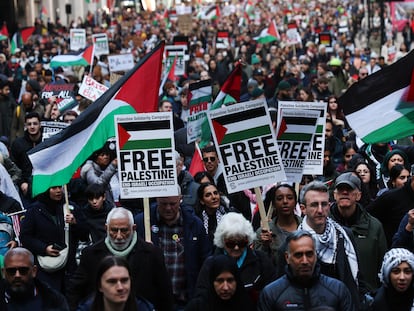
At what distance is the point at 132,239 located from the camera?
728cm

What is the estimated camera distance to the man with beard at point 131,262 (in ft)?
23.6

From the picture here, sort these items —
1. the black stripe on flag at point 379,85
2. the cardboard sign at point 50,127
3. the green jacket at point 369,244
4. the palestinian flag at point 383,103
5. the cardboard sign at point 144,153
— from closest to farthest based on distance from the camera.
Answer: the green jacket at point 369,244
the cardboard sign at point 144,153
the palestinian flag at point 383,103
the black stripe on flag at point 379,85
the cardboard sign at point 50,127

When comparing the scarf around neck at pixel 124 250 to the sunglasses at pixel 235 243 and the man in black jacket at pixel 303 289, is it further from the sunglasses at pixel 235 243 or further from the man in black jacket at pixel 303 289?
the man in black jacket at pixel 303 289

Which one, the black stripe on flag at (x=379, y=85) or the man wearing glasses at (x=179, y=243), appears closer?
the man wearing glasses at (x=179, y=243)

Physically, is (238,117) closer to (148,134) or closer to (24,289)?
(148,134)

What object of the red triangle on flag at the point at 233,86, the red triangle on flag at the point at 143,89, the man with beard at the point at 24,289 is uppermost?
the red triangle on flag at the point at 233,86

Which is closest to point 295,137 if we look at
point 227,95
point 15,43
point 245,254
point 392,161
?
point 392,161

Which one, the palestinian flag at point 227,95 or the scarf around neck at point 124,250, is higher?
the palestinian flag at point 227,95

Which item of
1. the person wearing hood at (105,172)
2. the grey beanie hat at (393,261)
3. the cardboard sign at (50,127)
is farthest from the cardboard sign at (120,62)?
the grey beanie hat at (393,261)

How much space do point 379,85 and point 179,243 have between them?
2081 millimetres

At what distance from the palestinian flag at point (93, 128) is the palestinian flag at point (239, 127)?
1.01 m

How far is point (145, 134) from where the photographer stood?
27.0 feet

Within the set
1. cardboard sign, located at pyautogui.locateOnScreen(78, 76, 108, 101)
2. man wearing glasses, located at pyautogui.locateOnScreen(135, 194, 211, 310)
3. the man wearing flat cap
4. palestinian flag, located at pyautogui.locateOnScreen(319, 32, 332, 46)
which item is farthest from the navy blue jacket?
palestinian flag, located at pyautogui.locateOnScreen(319, 32, 332, 46)

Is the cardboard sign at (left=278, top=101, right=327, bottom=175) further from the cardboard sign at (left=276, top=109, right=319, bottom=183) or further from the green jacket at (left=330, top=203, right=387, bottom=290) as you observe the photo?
the green jacket at (left=330, top=203, right=387, bottom=290)
